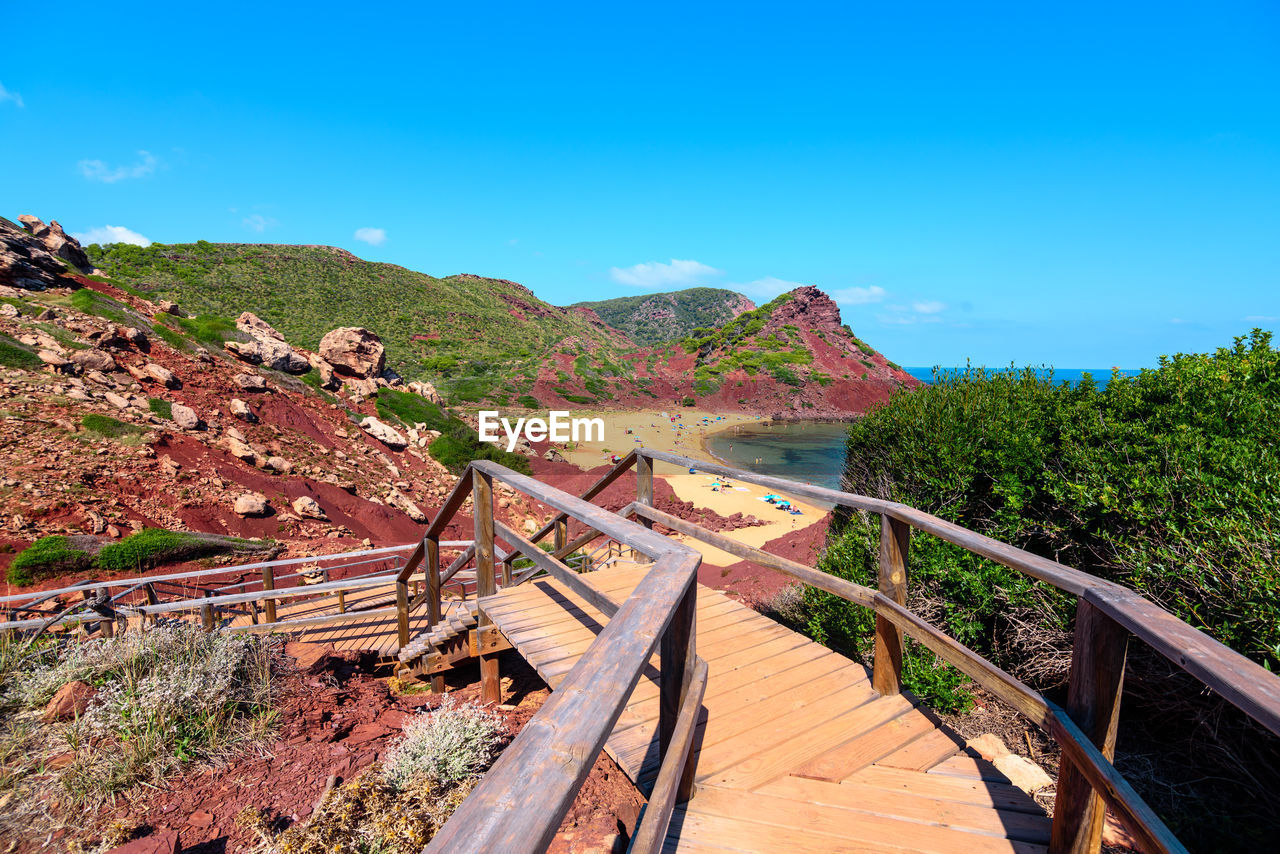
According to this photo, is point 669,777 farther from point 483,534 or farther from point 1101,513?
point 1101,513

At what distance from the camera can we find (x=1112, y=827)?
3.28 m

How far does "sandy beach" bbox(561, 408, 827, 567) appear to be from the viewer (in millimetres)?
18828

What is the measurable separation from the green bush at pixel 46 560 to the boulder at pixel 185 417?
413cm

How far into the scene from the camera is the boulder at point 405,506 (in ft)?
47.8

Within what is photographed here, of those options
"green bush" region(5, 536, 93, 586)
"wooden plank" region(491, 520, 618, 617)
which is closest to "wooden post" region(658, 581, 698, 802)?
"wooden plank" region(491, 520, 618, 617)

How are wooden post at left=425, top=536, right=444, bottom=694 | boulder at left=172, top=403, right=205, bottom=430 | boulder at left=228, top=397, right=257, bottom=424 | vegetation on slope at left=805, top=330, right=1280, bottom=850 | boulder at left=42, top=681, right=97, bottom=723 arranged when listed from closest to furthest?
vegetation on slope at left=805, top=330, right=1280, bottom=850, boulder at left=42, top=681, right=97, bottom=723, wooden post at left=425, top=536, right=444, bottom=694, boulder at left=172, top=403, right=205, bottom=430, boulder at left=228, top=397, right=257, bottom=424

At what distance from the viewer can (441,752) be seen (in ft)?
11.1

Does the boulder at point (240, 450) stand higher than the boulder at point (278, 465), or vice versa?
the boulder at point (240, 450)

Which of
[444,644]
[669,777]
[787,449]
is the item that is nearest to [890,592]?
[669,777]

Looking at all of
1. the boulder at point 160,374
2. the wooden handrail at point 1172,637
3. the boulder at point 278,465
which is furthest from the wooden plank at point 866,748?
the boulder at point 160,374

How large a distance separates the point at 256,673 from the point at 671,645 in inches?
158

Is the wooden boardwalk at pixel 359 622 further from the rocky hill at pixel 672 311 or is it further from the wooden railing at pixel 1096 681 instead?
the rocky hill at pixel 672 311

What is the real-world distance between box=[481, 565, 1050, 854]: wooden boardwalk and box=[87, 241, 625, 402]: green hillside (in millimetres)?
38764

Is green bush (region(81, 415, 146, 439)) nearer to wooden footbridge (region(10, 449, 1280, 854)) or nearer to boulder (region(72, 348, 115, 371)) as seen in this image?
boulder (region(72, 348, 115, 371))
